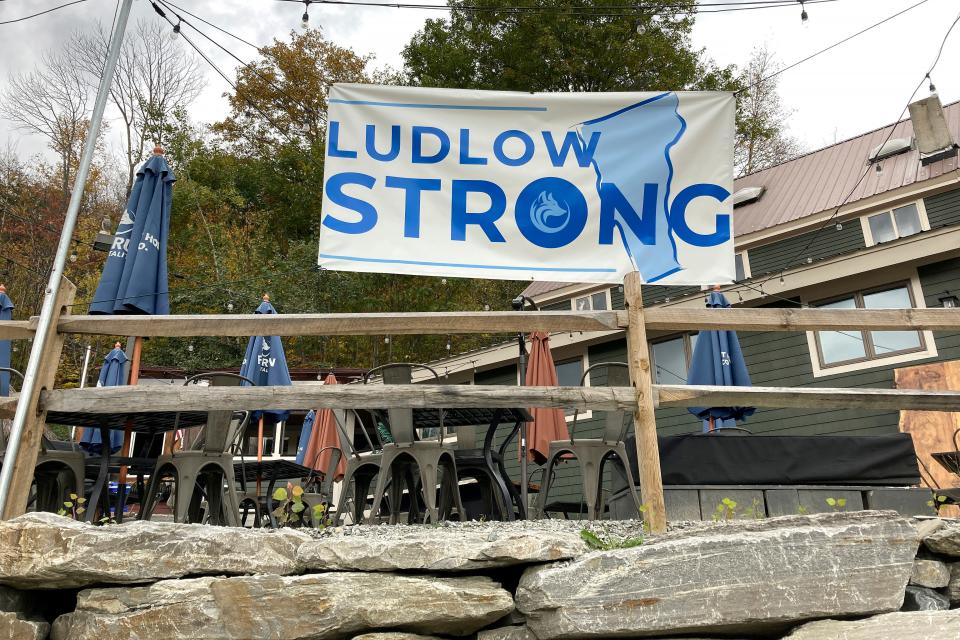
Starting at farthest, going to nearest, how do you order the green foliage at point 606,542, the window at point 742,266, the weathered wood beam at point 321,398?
1. the window at point 742,266
2. the weathered wood beam at point 321,398
3. the green foliage at point 606,542

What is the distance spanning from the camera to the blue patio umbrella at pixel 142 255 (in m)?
5.86

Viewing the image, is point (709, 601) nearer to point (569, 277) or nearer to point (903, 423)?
point (569, 277)

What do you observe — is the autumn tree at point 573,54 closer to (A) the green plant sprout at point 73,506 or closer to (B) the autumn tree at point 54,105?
(B) the autumn tree at point 54,105

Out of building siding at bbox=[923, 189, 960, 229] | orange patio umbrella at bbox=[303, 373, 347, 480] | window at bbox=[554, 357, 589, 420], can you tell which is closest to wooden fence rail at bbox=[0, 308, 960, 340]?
orange patio umbrella at bbox=[303, 373, 347, 480]

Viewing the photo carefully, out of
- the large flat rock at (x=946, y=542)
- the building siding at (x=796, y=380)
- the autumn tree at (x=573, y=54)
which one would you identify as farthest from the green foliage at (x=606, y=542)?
the autumn tree at (x=573, y=54)

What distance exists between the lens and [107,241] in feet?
26.9

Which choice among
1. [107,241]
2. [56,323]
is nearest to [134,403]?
[56,323]

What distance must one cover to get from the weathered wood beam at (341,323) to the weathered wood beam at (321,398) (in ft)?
0.99

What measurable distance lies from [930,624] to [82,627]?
319cm

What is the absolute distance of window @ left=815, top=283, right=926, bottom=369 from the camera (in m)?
11.3

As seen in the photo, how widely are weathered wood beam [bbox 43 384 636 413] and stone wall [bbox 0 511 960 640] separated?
1.93 ft

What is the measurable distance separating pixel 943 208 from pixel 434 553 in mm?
12703

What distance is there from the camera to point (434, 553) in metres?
3.03

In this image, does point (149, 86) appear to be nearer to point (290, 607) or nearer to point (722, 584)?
point (290, 607)
